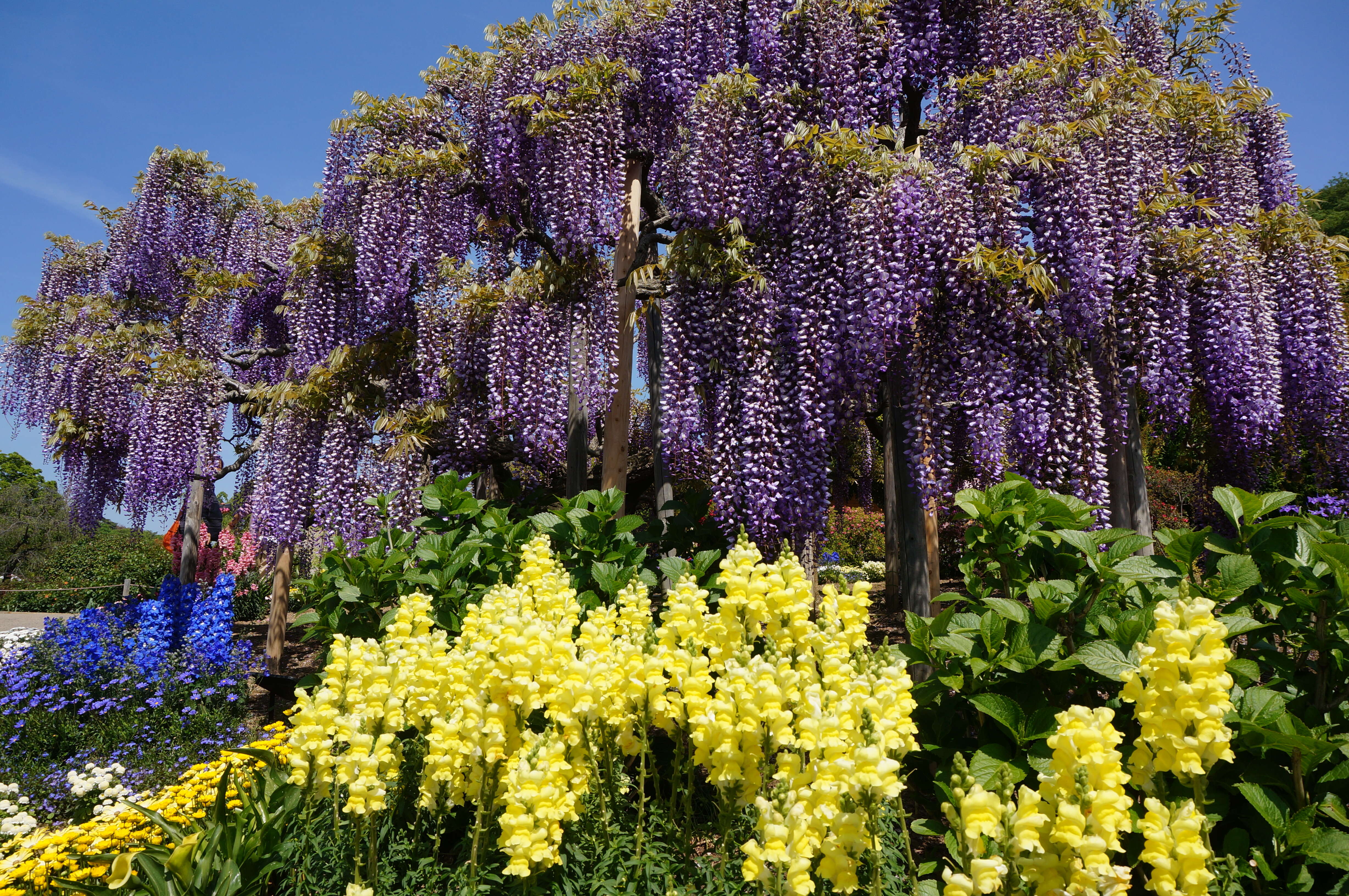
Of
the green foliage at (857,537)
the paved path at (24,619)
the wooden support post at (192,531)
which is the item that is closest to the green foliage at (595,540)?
the wooden support post at (192,531)

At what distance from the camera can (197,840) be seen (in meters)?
2.24

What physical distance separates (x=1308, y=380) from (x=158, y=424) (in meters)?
12.0

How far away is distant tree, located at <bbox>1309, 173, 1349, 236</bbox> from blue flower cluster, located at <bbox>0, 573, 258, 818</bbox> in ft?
74.0

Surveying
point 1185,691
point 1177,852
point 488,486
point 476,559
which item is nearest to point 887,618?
point 488,486

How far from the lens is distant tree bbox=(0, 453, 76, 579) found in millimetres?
18656

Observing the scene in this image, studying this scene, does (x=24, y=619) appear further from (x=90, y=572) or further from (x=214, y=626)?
(x=214, y=626)

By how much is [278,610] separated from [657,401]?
16.1ft

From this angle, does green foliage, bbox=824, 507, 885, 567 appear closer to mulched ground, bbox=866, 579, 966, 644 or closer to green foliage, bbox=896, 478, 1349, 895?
mulched ground, bbox=866, 579, 966, 644

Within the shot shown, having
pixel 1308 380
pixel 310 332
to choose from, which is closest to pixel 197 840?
pixel 310 332

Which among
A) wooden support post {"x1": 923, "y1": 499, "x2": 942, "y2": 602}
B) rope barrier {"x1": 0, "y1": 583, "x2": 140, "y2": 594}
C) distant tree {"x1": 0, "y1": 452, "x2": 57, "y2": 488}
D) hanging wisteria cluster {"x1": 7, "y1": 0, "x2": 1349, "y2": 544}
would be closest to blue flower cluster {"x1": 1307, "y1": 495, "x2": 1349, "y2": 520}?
hanging wisteria cluster {"x1": 7, "y1": 0, "x2": 1349, "y2": 544}

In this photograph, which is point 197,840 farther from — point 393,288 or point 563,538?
point 393,288

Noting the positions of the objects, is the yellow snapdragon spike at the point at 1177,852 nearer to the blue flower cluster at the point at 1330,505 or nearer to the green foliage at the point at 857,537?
the blue flower cluster at the point at 1330,505

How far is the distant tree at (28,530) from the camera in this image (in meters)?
18.7

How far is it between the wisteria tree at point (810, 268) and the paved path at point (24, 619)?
8.44 metres
